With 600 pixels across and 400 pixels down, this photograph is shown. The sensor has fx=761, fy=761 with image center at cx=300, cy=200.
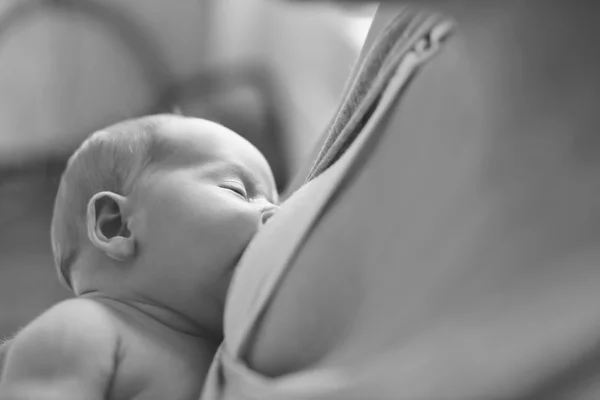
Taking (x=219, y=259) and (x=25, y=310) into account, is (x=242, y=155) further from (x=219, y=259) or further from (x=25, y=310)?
(x=25, y=310)

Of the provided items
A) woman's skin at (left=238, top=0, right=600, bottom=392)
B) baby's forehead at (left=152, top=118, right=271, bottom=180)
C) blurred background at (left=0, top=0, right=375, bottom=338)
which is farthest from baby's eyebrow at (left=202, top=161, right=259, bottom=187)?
blurred background at (left=0, top=0, right=375, bottom=338)

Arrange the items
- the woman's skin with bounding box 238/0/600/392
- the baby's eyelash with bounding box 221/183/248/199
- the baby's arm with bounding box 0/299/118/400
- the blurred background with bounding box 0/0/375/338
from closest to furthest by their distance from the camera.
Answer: the woman's skin with bounding box 238/0/600/392
the baby's arm with bounding box 0/299/118/400
the baby's eyelash with bounding box 221/183/248/199
the blurred background with bounding box 0/0/375/338

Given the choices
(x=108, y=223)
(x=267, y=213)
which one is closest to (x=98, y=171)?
(x=108, y=223)

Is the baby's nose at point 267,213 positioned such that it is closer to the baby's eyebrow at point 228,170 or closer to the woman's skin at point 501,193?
the baby's eyebrow at point 228,170

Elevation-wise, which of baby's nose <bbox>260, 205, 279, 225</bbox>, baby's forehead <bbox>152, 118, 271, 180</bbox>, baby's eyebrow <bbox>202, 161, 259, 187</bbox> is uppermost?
baby's forehead <bbox>152, 118, 271, 180</bbox>

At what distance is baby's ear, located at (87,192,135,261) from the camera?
662 mm

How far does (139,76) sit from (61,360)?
94.7 inches

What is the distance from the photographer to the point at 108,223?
2.23 feet

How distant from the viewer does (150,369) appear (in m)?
0.57

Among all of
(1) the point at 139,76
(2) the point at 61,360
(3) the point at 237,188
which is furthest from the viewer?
(1) the point at 139,76

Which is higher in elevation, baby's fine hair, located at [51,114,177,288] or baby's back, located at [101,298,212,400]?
baby's fine hair, located at [51,114,177,288]

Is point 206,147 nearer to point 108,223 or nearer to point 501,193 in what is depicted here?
point 108,223

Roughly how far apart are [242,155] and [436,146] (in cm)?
32

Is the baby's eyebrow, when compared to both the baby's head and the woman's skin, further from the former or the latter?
the woman's skin
